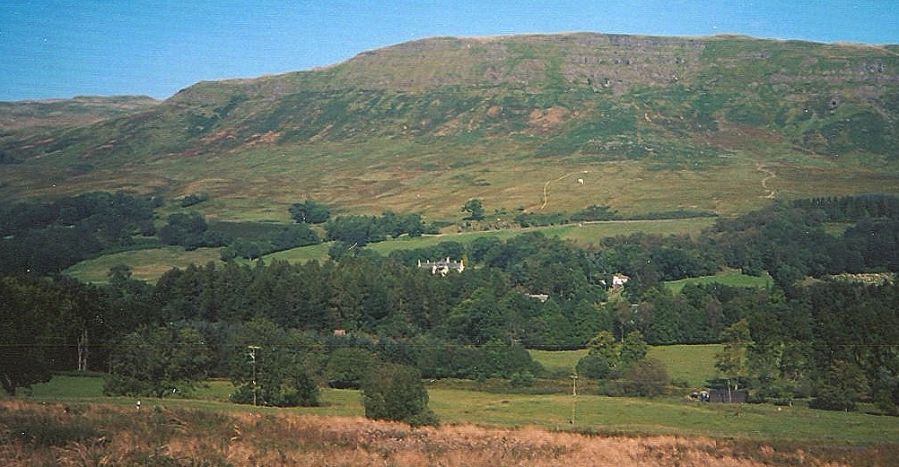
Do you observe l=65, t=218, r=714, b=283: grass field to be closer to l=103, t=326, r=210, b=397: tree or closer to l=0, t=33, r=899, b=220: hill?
l=0, t=33, r=899, b=220: hill

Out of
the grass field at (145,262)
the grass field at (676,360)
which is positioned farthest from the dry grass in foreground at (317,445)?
the grass field at (145,262)

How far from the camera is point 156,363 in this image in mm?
35094

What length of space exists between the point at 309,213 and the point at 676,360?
5855 centimetres

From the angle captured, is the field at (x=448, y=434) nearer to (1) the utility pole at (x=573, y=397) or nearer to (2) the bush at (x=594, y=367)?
(1) the utility pole at (x=573, y=397)

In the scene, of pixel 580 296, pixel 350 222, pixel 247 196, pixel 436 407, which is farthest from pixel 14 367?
pixel 247 196

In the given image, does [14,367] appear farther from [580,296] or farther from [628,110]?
A: [628,110]

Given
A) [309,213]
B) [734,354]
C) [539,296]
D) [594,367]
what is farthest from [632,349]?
[309,213]

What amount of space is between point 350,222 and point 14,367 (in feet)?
194

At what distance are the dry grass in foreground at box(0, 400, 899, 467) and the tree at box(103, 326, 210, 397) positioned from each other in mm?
14080

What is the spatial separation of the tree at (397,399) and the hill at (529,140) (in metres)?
44.8

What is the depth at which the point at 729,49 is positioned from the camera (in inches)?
7633

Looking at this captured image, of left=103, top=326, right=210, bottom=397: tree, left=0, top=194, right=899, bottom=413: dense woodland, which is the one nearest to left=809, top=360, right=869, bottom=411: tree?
left=0, top=194, right=899, bottom=413: dense woodland

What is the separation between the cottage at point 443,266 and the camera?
2559 inches

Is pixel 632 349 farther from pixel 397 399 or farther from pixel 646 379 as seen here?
pixel 397 399
